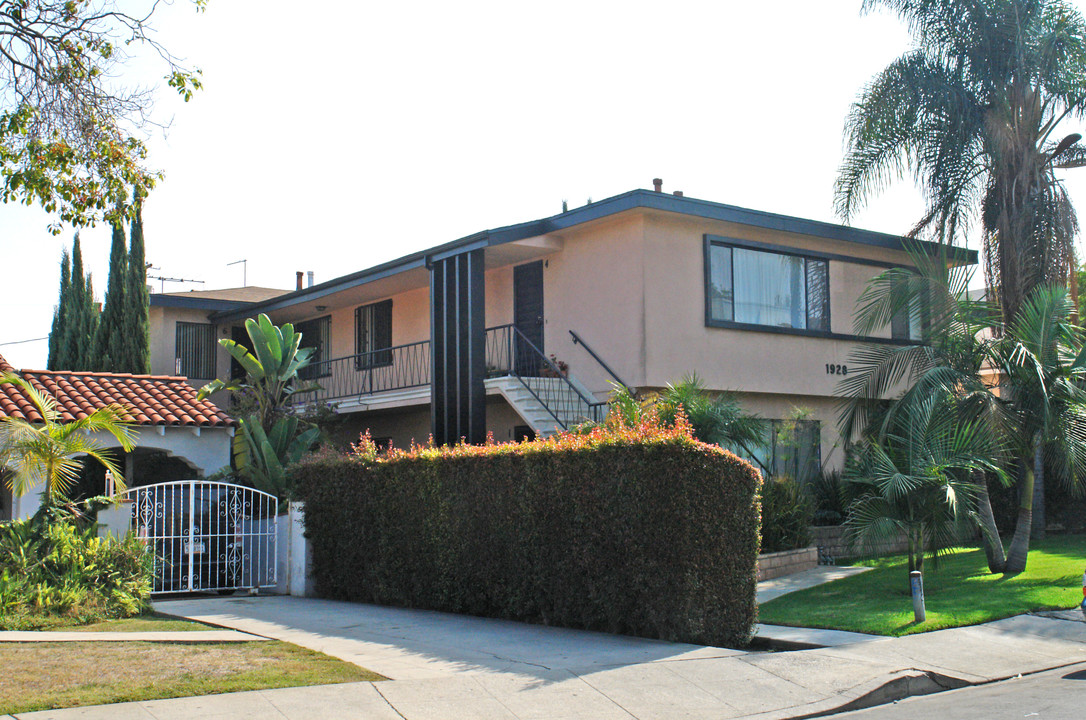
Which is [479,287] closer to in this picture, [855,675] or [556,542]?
[556,542]

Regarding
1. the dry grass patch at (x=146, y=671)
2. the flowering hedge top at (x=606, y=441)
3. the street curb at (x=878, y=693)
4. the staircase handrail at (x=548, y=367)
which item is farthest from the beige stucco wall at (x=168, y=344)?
the street curb at (x=878, y=693)

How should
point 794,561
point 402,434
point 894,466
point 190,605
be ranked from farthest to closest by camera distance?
point 402,434, point 794,561, point 190,605, point 894,466

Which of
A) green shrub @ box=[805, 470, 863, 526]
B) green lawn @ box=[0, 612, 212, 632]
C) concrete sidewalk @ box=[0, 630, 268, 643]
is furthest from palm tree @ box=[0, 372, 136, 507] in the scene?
green shrub @ box=[805, 470, 863, 526]

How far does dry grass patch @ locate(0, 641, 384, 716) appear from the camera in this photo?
760 centimetres

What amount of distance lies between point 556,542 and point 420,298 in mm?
12896

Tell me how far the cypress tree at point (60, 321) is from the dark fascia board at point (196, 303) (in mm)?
3088

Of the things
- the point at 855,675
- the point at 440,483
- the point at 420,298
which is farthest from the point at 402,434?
the point at 855,675

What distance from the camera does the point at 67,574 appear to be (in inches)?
503

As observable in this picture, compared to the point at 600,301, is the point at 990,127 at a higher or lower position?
higher

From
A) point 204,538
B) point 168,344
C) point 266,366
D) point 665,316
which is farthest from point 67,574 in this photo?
point 168,344

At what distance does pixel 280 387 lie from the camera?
20.5 meters

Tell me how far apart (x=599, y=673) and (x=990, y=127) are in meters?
13.7

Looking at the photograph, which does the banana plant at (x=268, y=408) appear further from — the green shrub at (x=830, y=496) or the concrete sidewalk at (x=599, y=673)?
the green shrub at (x=830, y=496)

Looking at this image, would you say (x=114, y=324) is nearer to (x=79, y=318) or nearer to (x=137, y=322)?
(x=137, y=322)
